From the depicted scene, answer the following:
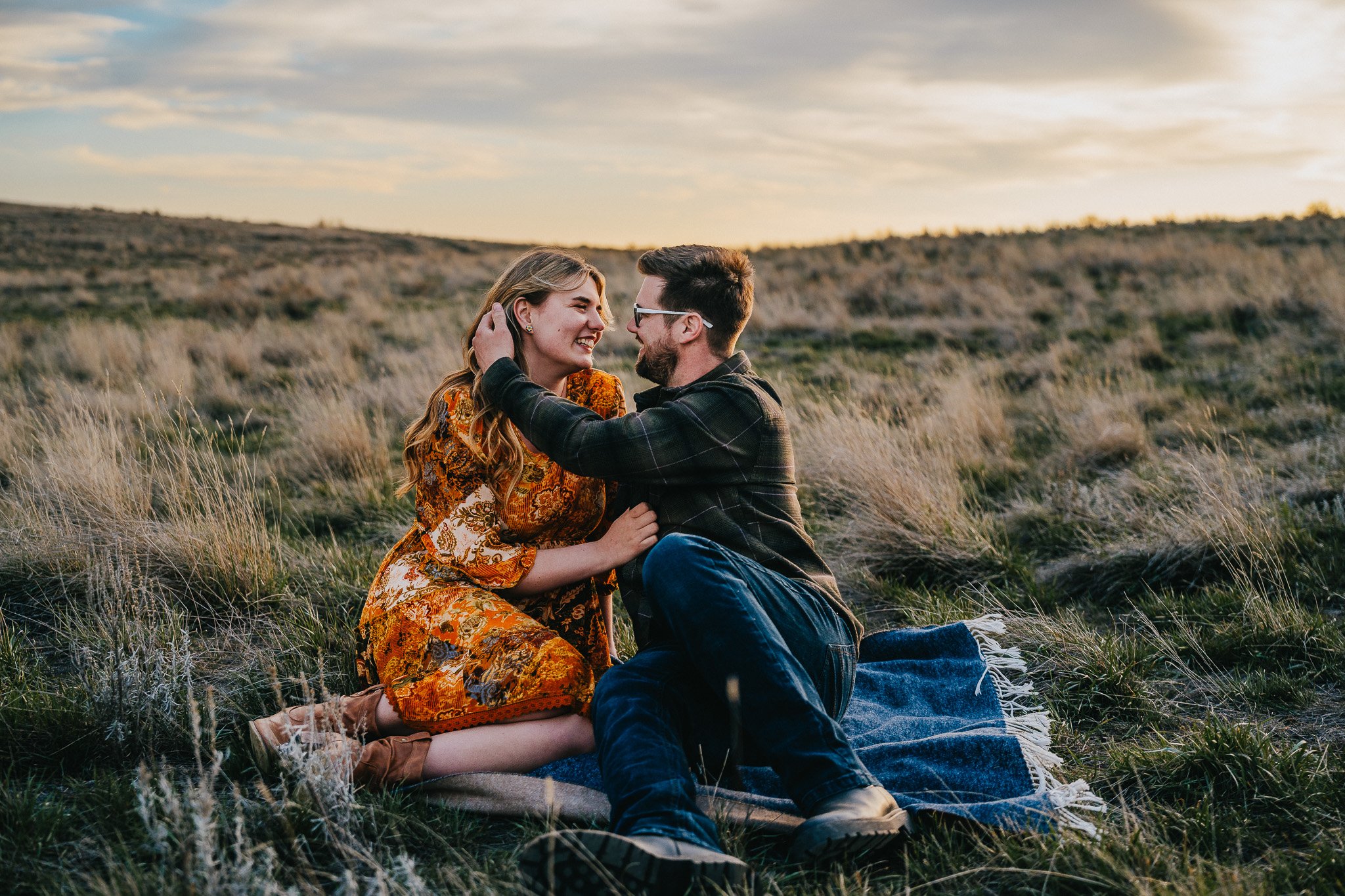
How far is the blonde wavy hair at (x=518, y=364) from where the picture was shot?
3.04m

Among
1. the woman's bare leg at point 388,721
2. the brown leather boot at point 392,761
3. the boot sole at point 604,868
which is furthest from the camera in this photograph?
the woman's bare leg at point 388,721

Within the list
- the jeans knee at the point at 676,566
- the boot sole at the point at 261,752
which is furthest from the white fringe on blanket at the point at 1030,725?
the boot sole at the point at 261,752

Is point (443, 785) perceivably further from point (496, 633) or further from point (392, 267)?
point (392, 267)

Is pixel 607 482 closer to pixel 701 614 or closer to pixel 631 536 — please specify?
pixel 631 536

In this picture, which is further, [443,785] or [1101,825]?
[443,785]

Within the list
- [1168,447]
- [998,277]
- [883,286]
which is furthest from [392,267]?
[1168,447]

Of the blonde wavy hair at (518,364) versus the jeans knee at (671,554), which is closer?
the jeans knee at (671,554)

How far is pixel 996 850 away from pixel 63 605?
392 centimetres

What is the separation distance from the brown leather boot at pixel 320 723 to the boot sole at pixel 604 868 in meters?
0.95

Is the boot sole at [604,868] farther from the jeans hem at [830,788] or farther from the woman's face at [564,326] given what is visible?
the woman's face at [564,326]

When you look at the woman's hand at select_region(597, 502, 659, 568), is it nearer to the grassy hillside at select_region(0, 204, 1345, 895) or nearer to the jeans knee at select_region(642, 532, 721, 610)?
the jeans knee at select_region(642, 532, 721, 610)

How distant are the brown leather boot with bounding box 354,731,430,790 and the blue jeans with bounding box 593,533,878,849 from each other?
23.5 inches

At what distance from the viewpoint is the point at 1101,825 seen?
2.34 m

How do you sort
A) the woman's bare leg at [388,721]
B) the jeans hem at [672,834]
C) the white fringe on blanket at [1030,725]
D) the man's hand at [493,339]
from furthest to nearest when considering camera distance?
the man's hand at [493,339], the woman's bare leg at [388,721], the white fringe on blanket at [1030,725], the jeans hem at [672,834]
